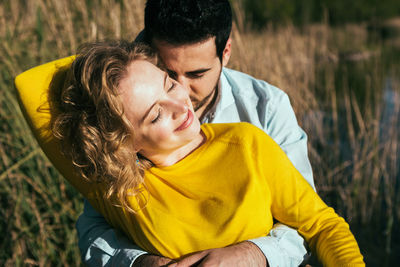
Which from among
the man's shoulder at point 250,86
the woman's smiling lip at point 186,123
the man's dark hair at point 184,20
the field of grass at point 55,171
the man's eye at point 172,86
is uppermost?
the man's dark hair at point 184,20

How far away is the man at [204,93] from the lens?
1906 mm

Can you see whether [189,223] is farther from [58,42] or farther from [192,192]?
[58,42]

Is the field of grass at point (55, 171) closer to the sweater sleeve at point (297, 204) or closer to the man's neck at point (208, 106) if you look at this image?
the man's neck at point (208, 106)

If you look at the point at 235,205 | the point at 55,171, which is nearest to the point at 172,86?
the point at 235,205

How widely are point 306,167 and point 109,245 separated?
1.04m

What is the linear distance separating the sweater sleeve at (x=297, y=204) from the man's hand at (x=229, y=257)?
21cm

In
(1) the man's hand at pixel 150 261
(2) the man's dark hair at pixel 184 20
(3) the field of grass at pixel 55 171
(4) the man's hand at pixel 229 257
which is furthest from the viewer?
(3) the field of grass at pixel 55 171

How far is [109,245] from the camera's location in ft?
6.26

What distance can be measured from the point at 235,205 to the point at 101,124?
677 millimetres

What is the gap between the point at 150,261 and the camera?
171cm

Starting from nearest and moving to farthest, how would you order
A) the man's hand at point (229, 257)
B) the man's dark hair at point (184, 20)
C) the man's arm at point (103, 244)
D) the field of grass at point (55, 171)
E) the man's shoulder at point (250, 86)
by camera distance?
the man's hand at point (229, 257) → the man's arm at point (103, 244) → the man's dark hair at point (184, 20) → the man's shoulder at point (250, 86) → the field of grass at point (55, 171)

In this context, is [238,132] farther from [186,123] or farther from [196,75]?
[196,75]

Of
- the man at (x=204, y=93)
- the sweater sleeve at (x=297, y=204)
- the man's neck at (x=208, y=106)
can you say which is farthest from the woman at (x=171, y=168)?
the man's neck at (x=208, y=106)

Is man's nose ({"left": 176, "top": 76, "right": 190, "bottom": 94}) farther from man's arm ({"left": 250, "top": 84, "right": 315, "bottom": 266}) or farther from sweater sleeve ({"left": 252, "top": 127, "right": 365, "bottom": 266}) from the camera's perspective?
sweater sleeve ({"left": 252, "top": 127, "right": 365, "bottom": 266})
